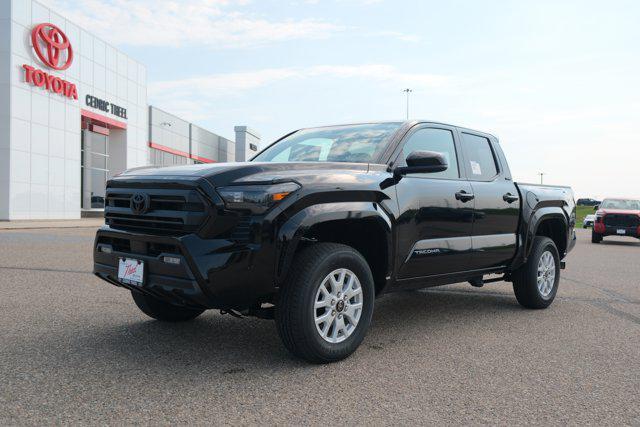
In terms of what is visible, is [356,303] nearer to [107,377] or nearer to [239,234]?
[239,234]

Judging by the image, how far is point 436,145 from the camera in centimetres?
525

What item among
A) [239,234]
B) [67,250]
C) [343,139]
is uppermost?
[343,139]

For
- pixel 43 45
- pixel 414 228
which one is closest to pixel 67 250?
pixel 414 228

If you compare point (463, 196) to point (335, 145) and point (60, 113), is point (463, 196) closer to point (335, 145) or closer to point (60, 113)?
point (335, 145)

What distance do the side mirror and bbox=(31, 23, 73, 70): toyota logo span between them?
28011mm

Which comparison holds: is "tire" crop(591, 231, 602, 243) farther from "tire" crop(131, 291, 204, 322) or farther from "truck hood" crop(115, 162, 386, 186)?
"tire" crop(131, 291, 204, 322)

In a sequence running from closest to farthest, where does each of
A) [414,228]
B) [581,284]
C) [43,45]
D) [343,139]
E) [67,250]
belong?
[414,228] → [343,139] → [581,284] → [67,250] → [43,45]

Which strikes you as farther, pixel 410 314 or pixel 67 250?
pixel 67 250

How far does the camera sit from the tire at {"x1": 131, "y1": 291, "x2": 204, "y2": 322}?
497 centimetres

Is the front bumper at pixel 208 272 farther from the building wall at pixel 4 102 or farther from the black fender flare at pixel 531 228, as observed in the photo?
the building wall at pixel 4 102

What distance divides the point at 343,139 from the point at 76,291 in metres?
3.79

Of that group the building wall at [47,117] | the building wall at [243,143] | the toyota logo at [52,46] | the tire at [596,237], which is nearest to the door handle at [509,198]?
the tire at [596,237]

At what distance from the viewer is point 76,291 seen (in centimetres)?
679

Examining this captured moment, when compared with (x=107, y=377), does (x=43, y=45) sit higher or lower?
higher
